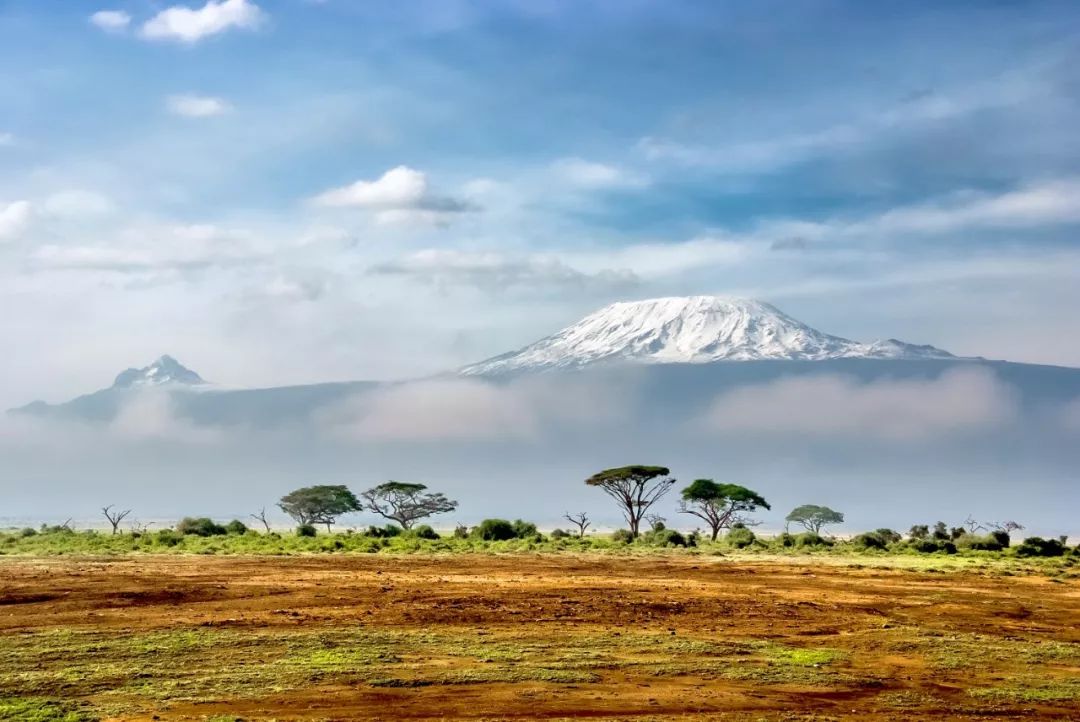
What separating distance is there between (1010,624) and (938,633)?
3267 millimetres

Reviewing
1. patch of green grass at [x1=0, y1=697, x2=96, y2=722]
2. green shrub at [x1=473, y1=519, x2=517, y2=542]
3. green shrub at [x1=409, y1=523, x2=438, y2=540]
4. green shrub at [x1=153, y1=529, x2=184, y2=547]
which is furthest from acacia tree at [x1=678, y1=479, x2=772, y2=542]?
patch of green grass at [x1=0, y1=697, x2=96, y2=722]

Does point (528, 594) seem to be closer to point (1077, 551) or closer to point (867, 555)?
point (867, 555)

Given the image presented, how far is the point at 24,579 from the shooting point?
119ft

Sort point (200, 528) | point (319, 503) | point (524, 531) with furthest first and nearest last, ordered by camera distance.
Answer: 1. point (319, 503)
2. point (524, 531)
3. point (200, 528)

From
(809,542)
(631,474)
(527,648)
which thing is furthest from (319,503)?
(527,648)

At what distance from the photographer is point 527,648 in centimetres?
2234

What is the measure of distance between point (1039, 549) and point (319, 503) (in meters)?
76.8

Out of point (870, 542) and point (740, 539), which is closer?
point (870, 542)

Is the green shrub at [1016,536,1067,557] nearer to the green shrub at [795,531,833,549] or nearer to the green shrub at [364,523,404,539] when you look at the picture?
the green shrub at [795,531,833,549]

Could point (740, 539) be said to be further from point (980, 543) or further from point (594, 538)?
point (980, 543)

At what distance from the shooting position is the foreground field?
1755 centimetres

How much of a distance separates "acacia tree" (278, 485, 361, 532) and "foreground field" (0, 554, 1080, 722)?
78.5m

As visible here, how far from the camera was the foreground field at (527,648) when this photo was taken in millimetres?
17547

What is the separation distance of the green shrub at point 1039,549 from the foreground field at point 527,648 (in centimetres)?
2188
